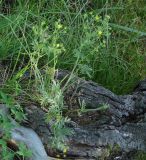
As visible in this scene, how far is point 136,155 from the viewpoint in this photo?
8.51 feet

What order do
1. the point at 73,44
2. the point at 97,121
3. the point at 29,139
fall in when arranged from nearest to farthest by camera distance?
the point at 29,139 → the point at 97,121 → the point at 73,44

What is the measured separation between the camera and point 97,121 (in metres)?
2.63

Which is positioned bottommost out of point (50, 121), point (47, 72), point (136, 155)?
point (136, 155)

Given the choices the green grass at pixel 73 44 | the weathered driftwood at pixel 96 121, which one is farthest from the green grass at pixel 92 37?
the weathered driftwood at pixel 96 121

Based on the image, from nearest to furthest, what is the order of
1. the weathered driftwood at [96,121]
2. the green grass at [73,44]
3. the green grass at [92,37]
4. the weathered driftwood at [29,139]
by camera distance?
the weathered driftwood at [29,139]
the weathered driftwood at [96,121]
the green grass at [73,44]
the green grass at [92,37]

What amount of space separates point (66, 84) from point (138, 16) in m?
1.40

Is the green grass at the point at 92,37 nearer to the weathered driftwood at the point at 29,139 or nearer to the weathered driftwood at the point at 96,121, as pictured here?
the weathered driftwood at the point at 96,121

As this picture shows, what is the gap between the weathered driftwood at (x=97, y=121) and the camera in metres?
2.47

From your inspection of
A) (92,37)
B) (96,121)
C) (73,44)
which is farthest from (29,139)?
(73,44)

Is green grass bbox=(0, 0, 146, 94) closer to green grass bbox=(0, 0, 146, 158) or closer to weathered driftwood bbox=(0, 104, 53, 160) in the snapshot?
green grass bbox=(0, 0, 146, 158)

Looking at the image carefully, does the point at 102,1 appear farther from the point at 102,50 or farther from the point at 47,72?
the point at 47,72

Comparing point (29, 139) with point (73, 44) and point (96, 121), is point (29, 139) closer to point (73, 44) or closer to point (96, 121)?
point (96, 121)

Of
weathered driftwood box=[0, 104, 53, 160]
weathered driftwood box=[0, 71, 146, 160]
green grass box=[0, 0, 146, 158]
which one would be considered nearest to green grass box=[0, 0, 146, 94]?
green grass box=[0, 0, 146, 158]

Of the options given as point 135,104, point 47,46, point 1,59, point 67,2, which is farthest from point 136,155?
point 67,2
